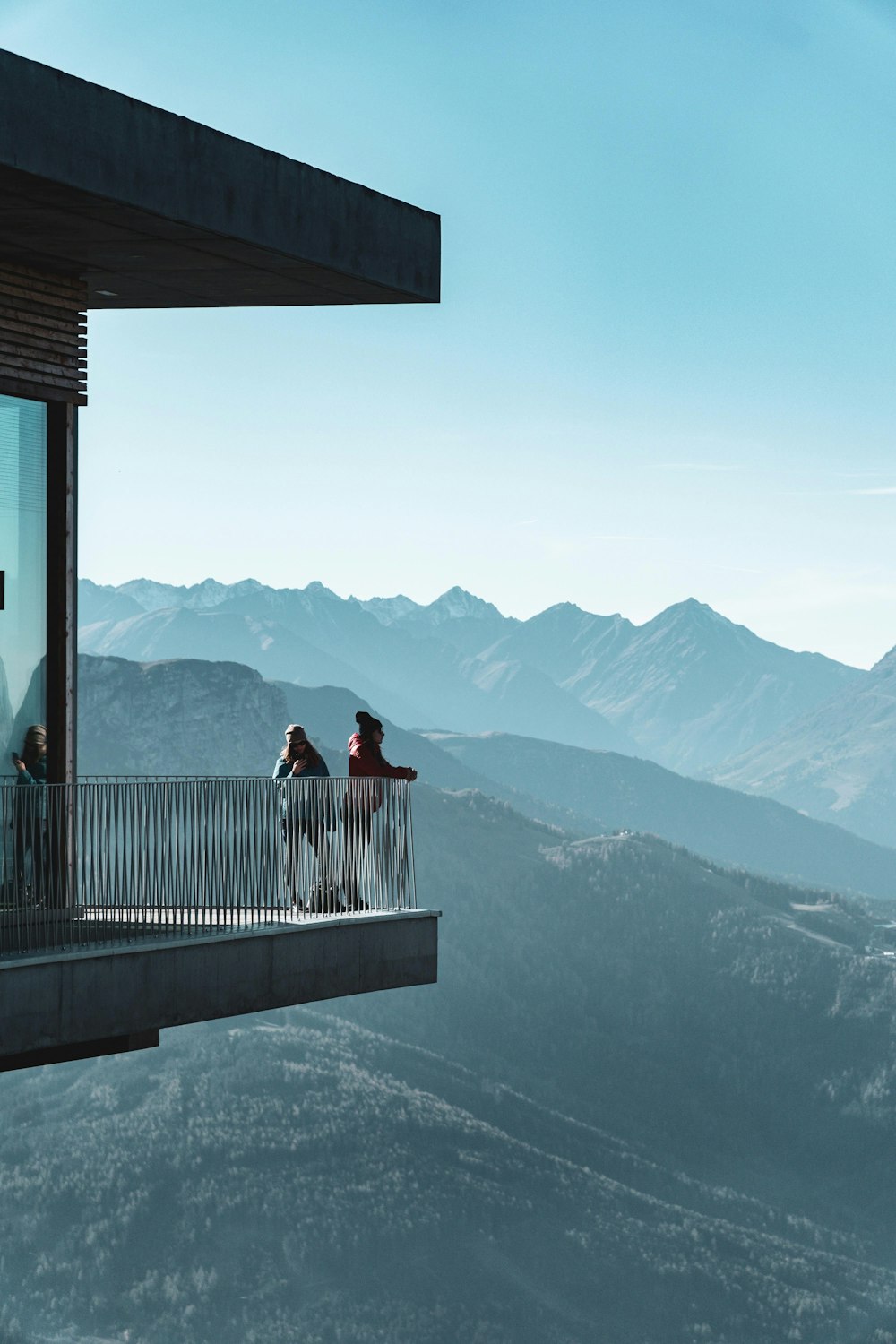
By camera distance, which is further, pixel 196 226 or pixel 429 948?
pixel 429 948

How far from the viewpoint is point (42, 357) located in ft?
61.2

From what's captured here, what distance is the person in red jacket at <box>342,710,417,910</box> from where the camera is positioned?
61.2ft

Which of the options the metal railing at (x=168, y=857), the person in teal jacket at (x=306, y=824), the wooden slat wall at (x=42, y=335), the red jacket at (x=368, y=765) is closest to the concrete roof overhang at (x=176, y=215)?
the wooden slat wall at (x=42, y=335)

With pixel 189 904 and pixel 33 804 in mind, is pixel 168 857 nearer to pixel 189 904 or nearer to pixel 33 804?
pixel 189 904

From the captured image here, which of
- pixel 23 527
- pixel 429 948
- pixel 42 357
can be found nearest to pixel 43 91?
pixel 42 357

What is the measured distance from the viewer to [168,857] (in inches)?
664

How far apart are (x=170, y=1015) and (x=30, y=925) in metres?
1.65

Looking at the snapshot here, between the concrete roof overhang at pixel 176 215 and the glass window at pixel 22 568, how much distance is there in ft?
6.19

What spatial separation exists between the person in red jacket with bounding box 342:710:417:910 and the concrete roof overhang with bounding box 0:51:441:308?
17.1ft

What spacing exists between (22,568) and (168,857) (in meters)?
3.92

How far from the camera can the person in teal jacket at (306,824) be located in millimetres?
17938

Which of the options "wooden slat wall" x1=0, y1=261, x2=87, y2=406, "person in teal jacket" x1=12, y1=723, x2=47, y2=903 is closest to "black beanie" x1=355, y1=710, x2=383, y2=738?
"person in teal jacket" x1=12, y1=723, x2=47, y2=903

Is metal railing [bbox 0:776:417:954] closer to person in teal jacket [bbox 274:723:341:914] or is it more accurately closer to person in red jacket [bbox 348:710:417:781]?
person in teal jacket [bbox 274:723:341:914]

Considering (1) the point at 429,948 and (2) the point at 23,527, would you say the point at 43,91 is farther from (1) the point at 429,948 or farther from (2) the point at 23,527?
(1) the point at 429,948
